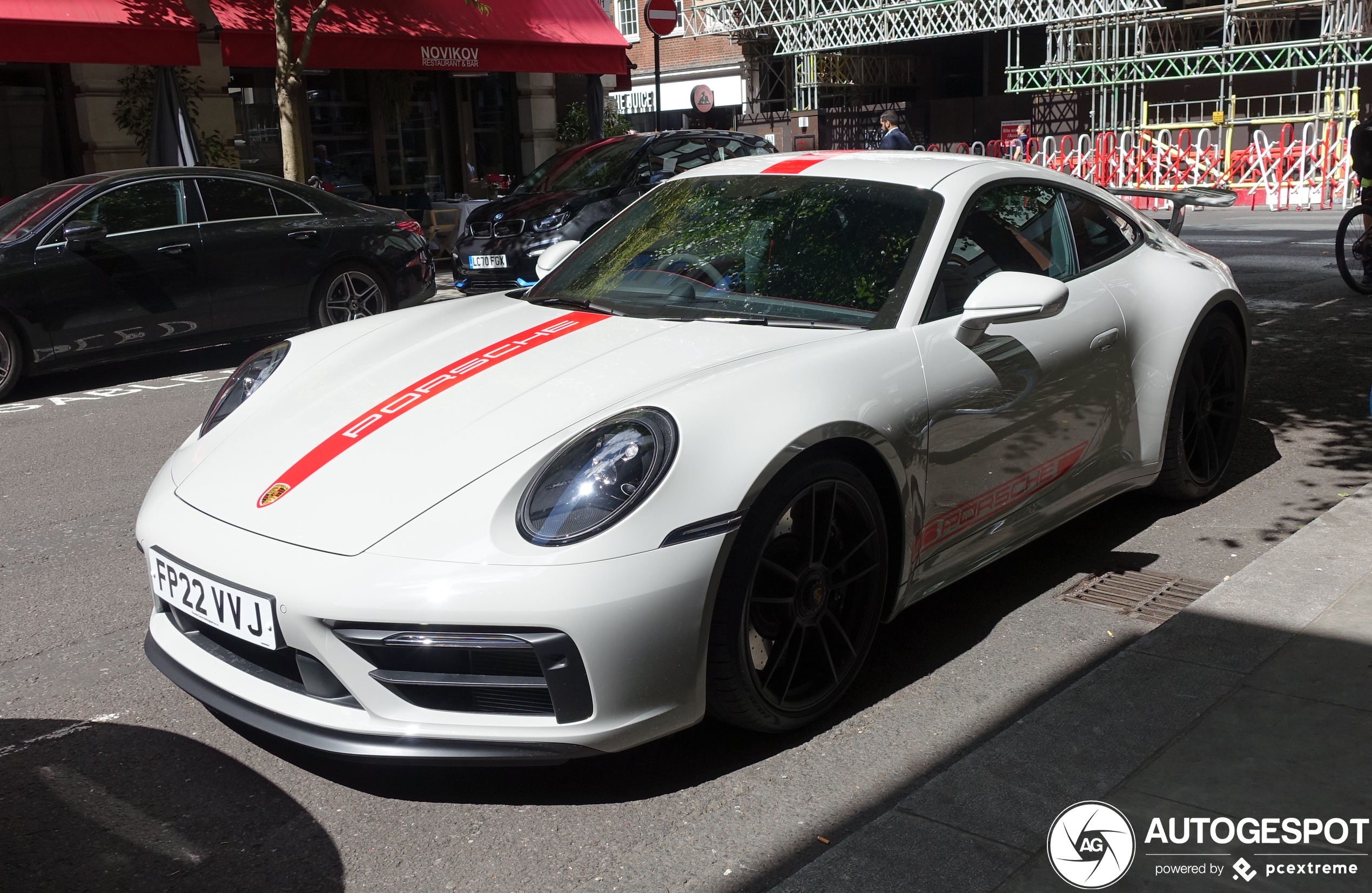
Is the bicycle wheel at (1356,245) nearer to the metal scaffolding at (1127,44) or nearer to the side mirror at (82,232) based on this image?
the side mirror at (82,232)

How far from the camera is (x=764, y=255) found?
3932 mm

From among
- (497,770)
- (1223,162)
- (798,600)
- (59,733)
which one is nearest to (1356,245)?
(798,600)

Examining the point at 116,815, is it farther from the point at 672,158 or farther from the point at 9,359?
the point at 672,158

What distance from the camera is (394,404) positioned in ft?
11.0

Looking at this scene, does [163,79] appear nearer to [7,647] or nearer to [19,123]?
[19,123]

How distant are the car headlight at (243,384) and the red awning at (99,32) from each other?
10.8m

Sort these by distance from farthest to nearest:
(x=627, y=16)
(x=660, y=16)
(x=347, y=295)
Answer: (x=627, y=16)
(x=660, y=16)
(x=347, y=295)

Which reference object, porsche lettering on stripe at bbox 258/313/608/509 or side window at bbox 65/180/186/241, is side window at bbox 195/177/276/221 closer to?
side window at bbox 65/180/186/241

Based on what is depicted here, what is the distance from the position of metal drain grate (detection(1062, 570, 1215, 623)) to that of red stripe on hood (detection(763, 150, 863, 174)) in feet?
5.48

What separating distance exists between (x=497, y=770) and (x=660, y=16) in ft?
44.1

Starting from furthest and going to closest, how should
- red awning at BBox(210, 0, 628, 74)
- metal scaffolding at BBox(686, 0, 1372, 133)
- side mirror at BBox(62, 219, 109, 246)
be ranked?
→ metal scaffolding at BBox(686, 0, 1372, 133) < red awning at BBox(210, 0, 628, 74) < side mirror at BBox(62, 219, 109, 246)

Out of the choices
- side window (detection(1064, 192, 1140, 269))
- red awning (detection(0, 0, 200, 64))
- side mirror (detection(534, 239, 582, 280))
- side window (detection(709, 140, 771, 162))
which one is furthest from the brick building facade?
side window (detection(1064, 192, 1140, 269))

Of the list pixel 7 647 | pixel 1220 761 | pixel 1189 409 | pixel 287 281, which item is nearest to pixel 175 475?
pixel 7 647

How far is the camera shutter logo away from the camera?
2479mm
